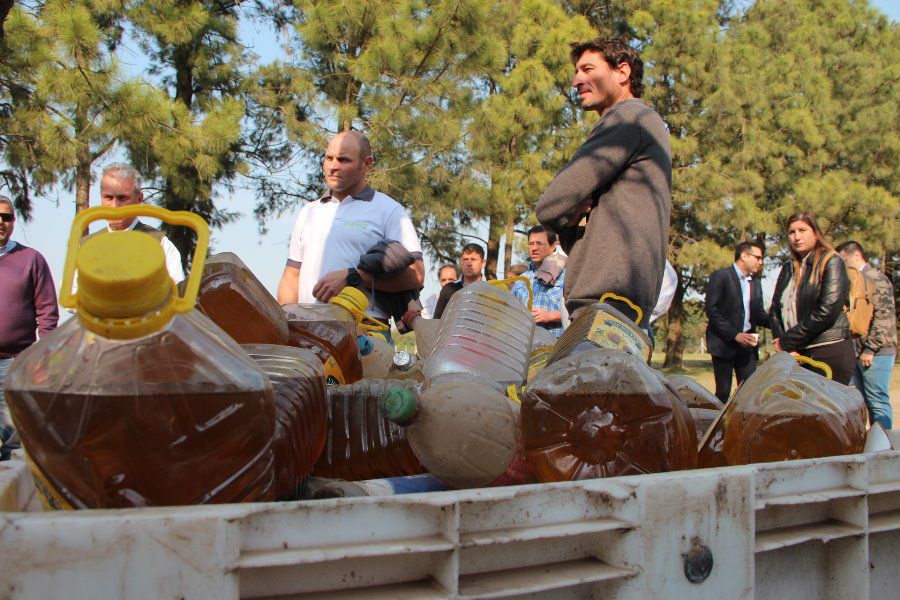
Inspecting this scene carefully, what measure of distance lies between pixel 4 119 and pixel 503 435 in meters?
10.8

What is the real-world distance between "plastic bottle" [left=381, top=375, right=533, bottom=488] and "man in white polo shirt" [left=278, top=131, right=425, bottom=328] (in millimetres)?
1958

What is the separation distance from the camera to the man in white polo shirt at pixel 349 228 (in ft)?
11.8

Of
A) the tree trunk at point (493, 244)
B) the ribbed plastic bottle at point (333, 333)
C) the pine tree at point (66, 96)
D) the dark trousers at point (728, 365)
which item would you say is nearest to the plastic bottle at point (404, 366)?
the ribbed plastic bottle at point (333, 333)

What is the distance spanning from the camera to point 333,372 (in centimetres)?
217

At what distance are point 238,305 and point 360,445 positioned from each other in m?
0.48

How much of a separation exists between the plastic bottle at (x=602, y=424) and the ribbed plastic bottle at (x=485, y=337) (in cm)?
72

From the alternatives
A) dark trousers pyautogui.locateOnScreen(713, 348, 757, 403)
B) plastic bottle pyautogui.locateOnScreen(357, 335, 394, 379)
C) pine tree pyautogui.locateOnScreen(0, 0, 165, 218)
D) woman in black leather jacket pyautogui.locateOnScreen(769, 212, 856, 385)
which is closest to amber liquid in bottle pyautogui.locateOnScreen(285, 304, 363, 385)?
plastic bottle pyautogui.locateOnScreen(357, 335, 394, 379)

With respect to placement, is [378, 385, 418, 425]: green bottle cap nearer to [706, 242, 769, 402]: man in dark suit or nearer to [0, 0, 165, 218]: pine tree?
[706, 242, 769, 402]: man in dark suit

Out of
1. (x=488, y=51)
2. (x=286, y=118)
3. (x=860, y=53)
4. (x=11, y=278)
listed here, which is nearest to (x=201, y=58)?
(x=286, y=118)

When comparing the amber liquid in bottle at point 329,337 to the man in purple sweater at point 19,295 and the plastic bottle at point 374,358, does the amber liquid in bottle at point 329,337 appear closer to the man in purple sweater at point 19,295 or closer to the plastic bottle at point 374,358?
the plastic bottle at point 374,358

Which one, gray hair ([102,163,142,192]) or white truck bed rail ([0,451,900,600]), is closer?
white truck bed rail ([0,451,900,600])

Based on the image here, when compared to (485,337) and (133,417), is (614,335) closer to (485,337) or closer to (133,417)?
(485,337)

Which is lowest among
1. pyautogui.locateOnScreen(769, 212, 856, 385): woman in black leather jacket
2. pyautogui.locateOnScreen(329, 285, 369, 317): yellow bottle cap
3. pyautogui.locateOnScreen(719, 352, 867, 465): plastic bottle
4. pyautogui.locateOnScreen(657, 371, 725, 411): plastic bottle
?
pyautogui.locateOnScreen(719, 352, 867, 465): plastic bottle

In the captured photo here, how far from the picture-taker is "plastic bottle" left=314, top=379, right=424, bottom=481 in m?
1.87
